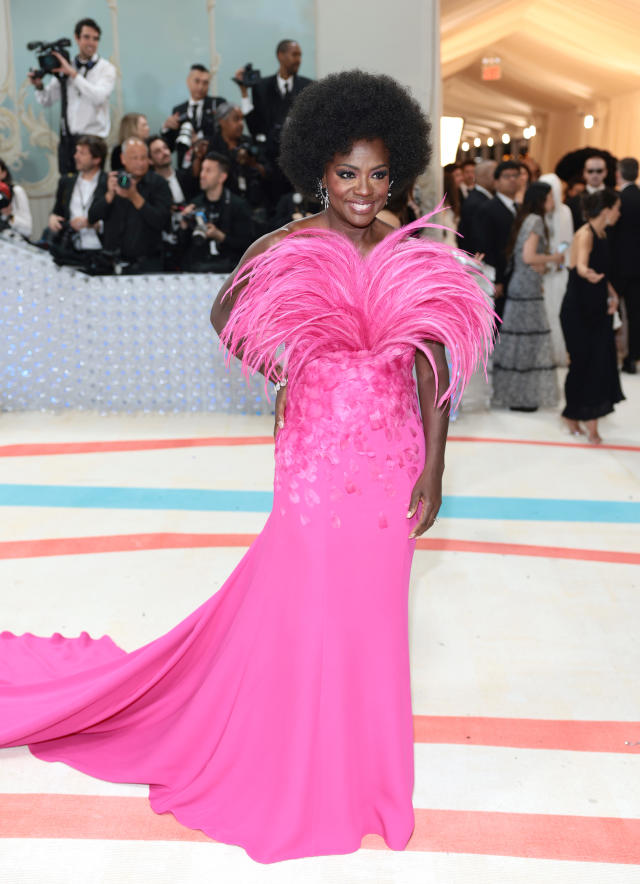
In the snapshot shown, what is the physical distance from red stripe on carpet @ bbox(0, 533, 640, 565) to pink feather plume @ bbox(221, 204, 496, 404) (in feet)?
6.34

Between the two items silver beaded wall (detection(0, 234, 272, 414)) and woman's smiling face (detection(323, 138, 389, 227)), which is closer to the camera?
woman's smiling face (detection(323, 138, 389, 227))

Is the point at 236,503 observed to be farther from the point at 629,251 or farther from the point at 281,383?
the point at 629,251

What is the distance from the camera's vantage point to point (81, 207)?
6.42 metres

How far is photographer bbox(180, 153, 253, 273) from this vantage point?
624cm

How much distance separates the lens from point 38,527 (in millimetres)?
4180

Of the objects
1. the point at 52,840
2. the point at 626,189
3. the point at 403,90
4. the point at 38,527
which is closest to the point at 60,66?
the point at 38,527

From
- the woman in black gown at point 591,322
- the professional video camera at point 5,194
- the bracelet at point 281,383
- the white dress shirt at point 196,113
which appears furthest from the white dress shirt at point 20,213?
the bracelet at point 281,383

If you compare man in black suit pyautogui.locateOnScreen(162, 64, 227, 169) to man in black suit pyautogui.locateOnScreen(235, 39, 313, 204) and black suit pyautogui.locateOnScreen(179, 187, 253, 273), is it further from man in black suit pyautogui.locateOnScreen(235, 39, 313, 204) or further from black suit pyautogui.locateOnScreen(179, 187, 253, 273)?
black suit pyautogui.locateOnScreen(179, 187, 253, 273)

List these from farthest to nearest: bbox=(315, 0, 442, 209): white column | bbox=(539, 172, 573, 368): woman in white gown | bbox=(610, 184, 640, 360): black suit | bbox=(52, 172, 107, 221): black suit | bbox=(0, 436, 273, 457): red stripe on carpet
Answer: bbox=(610, 184, 640, 360): black suit < bbox=(539, 172, 573, 368): woman in white gown < bbox=(315, 0, 442, 209): white column < bbox=(52, 172, 107, 221): black suit < bbox=(0, 436, 273, 457): red stripe on carpet

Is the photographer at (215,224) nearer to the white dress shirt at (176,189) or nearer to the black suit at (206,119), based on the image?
the white dress shirt at (176,189)

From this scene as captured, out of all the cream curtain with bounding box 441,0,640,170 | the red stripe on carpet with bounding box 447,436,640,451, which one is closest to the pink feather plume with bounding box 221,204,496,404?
the red stripe on carpet with bounding box 447,436,640,451

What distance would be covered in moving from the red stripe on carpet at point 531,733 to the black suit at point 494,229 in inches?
178

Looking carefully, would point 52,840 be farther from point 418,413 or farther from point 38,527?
point 38,527

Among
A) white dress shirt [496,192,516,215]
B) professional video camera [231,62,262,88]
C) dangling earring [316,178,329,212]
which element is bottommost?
dangling earring [316,178,329,212]
